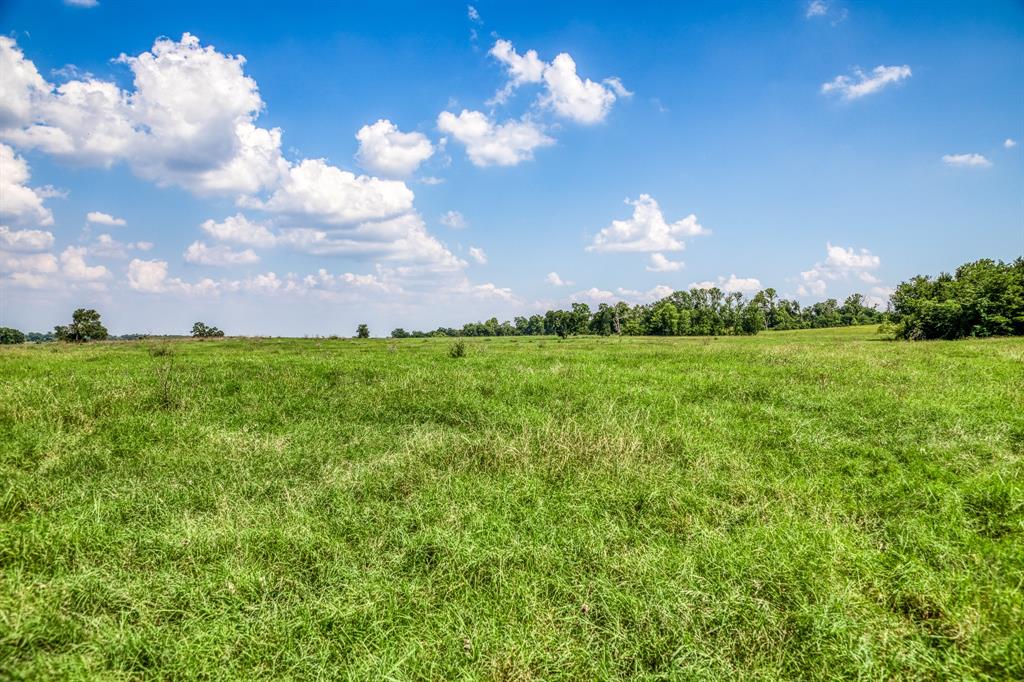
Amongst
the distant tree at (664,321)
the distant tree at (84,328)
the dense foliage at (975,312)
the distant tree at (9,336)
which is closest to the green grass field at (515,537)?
the dense foliage at (975,312)

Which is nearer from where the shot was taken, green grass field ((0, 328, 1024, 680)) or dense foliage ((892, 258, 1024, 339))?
green grass field ((0, 328, 1024, 680))

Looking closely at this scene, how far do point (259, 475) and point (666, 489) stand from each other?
26.2 ft

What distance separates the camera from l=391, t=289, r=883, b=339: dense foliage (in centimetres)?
12094

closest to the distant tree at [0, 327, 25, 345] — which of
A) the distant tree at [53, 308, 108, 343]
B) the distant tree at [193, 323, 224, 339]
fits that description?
the distant tree at [53, 308, 108, 343]

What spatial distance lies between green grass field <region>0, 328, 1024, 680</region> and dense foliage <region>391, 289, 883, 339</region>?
10793 centimetres

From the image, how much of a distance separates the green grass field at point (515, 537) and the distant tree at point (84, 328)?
82468 millimetres

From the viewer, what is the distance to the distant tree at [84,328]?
73.7 metres

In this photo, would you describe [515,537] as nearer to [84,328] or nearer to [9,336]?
[84,328]

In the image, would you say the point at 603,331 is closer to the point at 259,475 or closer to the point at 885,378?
the point at 885,378

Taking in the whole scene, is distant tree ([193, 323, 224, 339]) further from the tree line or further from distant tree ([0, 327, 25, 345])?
distant tree ([0, 327, 25, 345])

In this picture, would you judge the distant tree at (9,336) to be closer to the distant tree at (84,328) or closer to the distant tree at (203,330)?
the distant tree at (84,328)

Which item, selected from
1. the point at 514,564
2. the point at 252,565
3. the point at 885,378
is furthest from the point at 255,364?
the point at 885,378

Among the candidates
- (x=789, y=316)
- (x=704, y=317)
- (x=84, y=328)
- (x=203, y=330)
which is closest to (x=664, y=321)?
(x=704, y=317)

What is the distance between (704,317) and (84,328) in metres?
133
